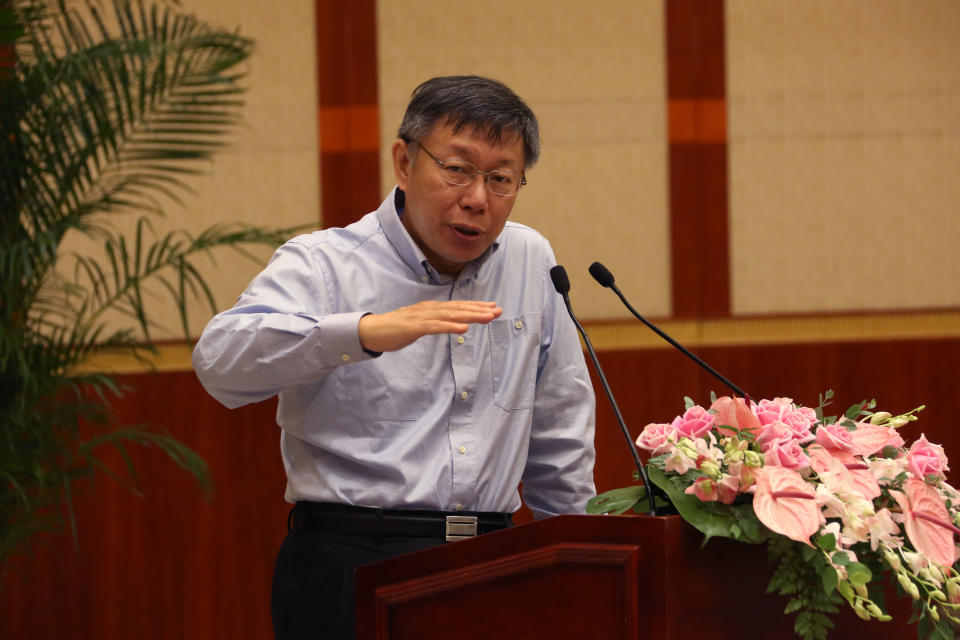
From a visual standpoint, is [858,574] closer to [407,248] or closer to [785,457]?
[785,457]

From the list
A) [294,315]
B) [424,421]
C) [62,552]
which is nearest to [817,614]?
[424,421]

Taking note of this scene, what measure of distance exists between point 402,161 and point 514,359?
427 mm

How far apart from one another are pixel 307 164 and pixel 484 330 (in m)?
2.00

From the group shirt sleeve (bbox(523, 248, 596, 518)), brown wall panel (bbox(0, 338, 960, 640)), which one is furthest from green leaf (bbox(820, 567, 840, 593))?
brown wall panel (bbox(0, 338, 960, 640))

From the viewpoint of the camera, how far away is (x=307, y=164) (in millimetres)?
3695

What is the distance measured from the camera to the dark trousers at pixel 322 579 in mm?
1693

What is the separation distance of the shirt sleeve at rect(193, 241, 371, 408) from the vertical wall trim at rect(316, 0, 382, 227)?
1918mm

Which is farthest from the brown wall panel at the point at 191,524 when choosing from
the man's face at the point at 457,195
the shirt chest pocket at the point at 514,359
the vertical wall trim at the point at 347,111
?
the man's face at the point at 457,195

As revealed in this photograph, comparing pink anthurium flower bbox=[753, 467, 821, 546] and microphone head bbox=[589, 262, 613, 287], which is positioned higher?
microphone head bbox=[589, 262, 613, 287]

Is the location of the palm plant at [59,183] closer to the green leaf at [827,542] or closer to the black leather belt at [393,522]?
the black leather belt at [393,522]

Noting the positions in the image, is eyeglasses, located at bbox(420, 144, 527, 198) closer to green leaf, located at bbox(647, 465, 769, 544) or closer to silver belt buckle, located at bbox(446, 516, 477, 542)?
silver belt buckle, located at bbox(446, 516, 477, 542)

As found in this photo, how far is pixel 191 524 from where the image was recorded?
353cm

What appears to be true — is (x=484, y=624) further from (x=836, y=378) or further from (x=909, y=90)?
(x=909, y=90)

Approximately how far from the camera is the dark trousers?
1693 mm
